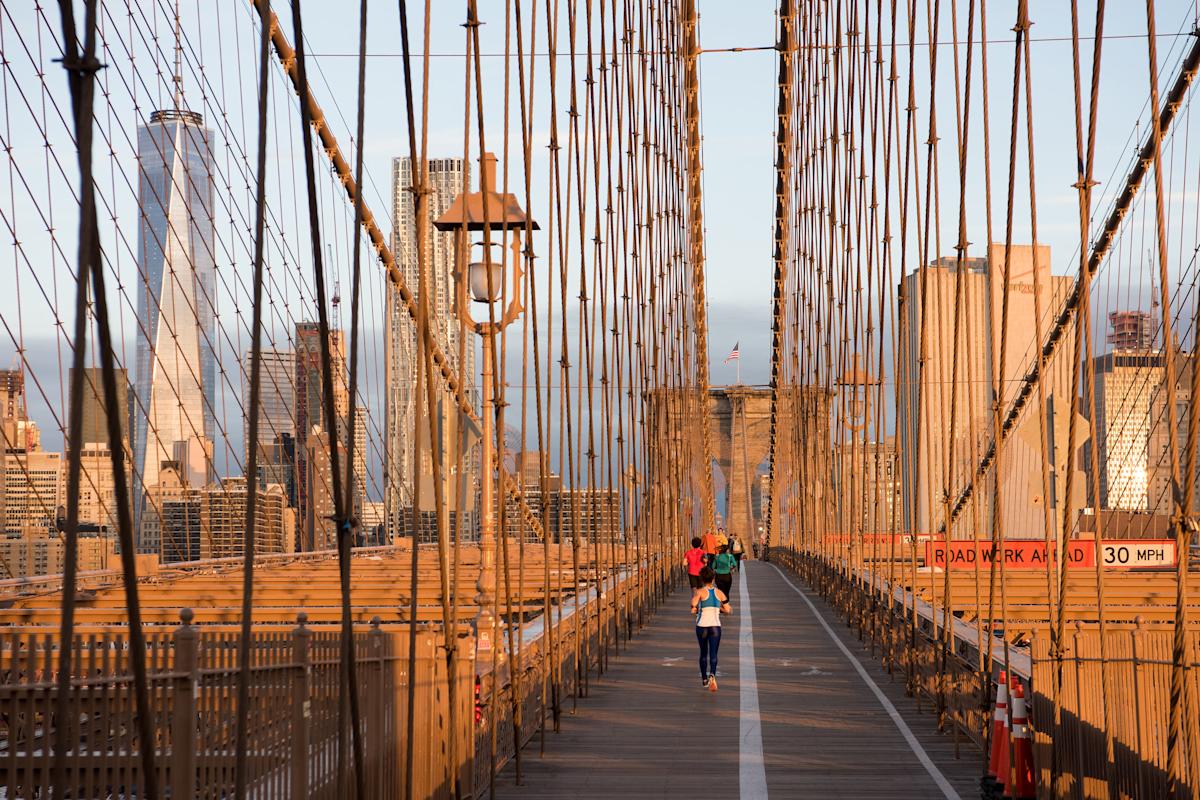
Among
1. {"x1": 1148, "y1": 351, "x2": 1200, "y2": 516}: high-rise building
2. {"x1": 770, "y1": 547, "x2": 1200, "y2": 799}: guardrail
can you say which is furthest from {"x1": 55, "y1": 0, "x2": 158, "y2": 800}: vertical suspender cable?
{"x1": 1148, "y1": 351, "x2": 1200, "y2": 516}: high-rise building

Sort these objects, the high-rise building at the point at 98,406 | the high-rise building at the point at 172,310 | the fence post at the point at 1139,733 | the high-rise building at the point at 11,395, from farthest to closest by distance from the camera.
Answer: the high-rise building at the point at 172,310 → the high-rise building at the point at 11,395 → the high-rise building at the point at 98,406 → the fence post at the point at 1139,733

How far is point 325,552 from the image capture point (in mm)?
28938

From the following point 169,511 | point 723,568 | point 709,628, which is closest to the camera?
point 709,628

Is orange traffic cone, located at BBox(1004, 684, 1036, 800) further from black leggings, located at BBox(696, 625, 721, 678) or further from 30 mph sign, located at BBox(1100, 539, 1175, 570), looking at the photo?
30 mph sign, located at BBox(1100, 539, 1175, 570)

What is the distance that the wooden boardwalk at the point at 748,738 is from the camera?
28.5ft

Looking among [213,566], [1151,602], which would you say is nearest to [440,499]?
[1151,602]

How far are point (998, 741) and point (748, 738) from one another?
2898 millimetres

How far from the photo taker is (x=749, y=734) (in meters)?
10.7

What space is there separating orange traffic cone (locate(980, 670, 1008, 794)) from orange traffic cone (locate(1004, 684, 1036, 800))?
0.73 feet

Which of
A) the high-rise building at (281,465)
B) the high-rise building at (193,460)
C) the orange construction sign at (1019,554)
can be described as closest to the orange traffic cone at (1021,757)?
the orange construction sign at (1019,554)

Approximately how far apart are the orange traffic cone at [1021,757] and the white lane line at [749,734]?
149 cm

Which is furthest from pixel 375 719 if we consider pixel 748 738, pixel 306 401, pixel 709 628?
pixel 306 401

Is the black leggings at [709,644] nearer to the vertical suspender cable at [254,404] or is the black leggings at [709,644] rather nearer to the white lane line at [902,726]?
the white lane line at [902,726]

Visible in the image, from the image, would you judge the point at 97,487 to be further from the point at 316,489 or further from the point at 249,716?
the point at 249,716
